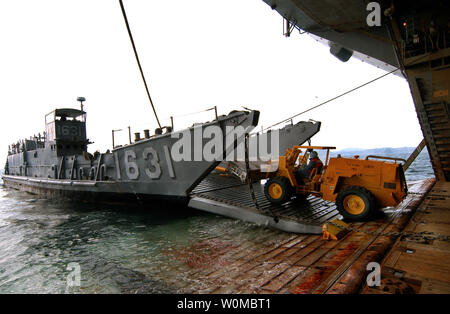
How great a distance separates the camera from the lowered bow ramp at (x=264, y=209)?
18.5 feet

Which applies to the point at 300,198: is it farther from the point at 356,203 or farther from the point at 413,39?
the point at 413,39

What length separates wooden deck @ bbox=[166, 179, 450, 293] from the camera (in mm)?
2795

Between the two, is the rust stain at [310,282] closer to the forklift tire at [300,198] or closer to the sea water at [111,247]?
the sea water at [111,247]

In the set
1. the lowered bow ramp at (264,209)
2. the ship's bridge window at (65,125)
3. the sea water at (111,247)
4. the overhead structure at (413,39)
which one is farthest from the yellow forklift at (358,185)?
the ship's bridge window at (65,125)

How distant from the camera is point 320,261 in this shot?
371 centimetres

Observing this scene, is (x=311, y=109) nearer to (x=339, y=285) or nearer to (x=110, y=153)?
(x=339, y=285)

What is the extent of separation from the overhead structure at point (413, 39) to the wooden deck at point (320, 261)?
559cm

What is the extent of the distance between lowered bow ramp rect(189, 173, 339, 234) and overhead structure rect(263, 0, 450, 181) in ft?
20.0

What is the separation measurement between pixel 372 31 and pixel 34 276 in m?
17.2

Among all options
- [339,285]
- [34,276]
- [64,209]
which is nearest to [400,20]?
[339,285]

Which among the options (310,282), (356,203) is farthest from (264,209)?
(310,282)

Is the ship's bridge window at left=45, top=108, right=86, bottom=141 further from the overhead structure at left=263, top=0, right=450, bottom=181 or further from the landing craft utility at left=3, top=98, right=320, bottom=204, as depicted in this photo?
the overhead structure at left=263, top=0, right=450, bottom=181

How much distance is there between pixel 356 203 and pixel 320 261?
97.5 inches

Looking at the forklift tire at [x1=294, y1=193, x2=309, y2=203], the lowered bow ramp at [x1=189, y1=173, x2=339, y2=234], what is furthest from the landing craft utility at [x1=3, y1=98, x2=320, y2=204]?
the forklift tire at [x1=294, y1=193, x2=309, y2=203]
